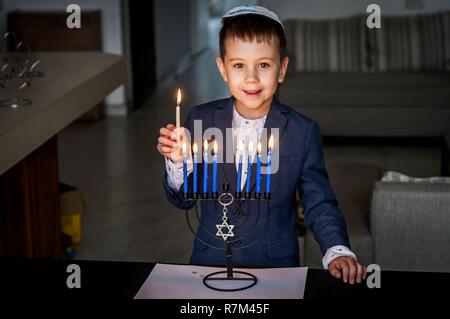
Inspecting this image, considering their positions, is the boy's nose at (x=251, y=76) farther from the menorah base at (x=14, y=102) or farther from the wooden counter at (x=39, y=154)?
the menorah base at (x=14, y=102)

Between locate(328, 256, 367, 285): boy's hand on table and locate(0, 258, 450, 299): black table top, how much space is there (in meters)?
0.01

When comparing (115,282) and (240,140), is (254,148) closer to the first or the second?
(240,140)

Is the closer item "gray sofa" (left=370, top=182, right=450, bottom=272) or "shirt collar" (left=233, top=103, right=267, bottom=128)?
"shirt collar" (left=233, top=103, right=267, bottom=128)

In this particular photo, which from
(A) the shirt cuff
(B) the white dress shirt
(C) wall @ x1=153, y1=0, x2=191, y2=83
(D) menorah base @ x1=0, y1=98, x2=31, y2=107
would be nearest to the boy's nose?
(B) the white dress shirt

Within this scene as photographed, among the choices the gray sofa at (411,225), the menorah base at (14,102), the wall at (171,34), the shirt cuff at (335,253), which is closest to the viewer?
the shirt cuff at (335,253)

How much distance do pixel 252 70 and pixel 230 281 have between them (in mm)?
481

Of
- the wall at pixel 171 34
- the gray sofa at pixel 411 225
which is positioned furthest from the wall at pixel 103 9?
the gray sofa at pixel 411 225

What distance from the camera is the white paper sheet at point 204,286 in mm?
1774

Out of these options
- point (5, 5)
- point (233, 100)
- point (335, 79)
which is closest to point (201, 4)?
point (5, 5)

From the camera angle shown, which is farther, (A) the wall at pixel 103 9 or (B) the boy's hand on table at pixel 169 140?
(A) the wall at pixel 103 9

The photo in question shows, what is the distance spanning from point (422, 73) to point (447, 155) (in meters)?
2.35

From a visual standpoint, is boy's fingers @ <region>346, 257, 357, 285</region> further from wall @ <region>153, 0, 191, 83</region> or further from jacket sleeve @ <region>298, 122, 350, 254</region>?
wall @ <region>153, 0, 191, 83</region>

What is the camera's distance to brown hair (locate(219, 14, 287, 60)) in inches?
78.2

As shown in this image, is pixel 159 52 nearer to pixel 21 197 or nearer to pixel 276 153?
pixel 21 197
